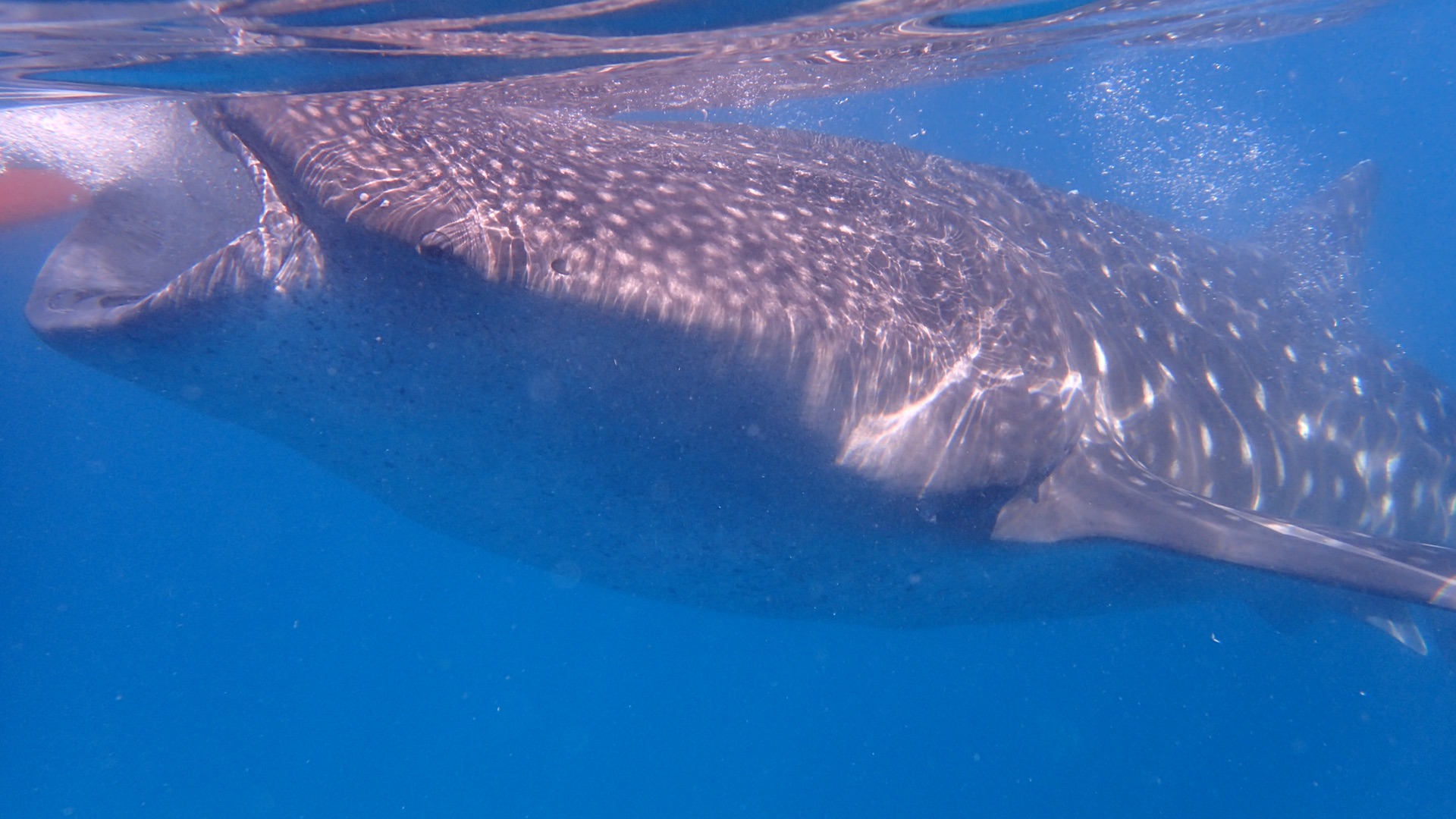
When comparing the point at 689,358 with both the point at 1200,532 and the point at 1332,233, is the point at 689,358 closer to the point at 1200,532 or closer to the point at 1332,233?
the point at 1200,532

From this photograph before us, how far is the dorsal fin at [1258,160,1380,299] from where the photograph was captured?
793 cm

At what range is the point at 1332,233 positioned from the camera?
8.72 metres

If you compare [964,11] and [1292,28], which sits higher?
[1292,28]

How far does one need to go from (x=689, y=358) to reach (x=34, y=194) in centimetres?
934

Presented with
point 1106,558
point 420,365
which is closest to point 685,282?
point 420,365

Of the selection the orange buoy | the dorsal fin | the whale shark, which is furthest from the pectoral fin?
the orange buoy

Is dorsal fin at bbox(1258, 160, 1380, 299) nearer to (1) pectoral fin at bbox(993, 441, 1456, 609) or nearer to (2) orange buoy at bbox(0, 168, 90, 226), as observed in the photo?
(1) pectoral fin at bbox(993, 441, 1456, 609)

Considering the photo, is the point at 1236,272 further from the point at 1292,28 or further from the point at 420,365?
the point at 1292,28

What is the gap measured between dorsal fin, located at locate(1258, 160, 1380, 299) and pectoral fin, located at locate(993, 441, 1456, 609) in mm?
5004

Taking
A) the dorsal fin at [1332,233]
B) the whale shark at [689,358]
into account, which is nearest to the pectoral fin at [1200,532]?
the whale shark at [689,358]

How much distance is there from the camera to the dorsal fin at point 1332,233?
7.93 meters

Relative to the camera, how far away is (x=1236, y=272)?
21.7 feet

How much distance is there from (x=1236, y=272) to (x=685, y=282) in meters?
5.84

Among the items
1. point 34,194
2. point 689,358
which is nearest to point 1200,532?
point 689,358
